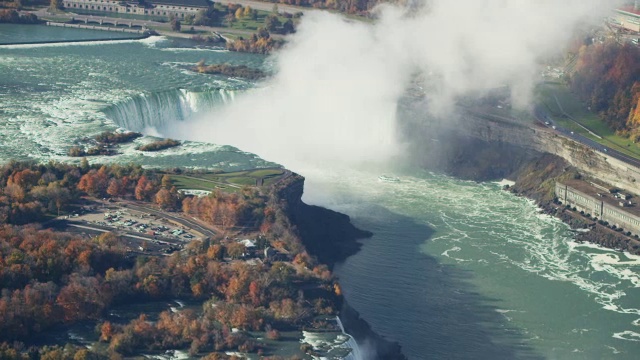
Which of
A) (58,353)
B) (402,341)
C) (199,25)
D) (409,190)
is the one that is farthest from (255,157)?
(199,25)

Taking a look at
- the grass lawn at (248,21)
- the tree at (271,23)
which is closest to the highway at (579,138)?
the tree at (271,23)

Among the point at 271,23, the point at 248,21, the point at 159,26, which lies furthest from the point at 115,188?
the point at 248,21

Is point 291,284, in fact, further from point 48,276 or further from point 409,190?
point 409,190

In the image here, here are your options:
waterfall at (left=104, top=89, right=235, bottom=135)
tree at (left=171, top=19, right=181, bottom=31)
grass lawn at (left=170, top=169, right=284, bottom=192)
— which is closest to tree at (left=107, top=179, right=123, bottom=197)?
grass lawn at (left=170, top=169, right=284, bottom=192)

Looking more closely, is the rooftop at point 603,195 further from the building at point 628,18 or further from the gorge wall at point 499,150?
the building at point 628,18

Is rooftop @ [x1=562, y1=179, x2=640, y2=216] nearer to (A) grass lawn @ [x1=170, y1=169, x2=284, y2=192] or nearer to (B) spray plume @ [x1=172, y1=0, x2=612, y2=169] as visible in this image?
(B) spray plume @ [x1=172, y1=0, x2=612, y2=169]

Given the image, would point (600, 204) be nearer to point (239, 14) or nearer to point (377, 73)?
point (377, 73)
